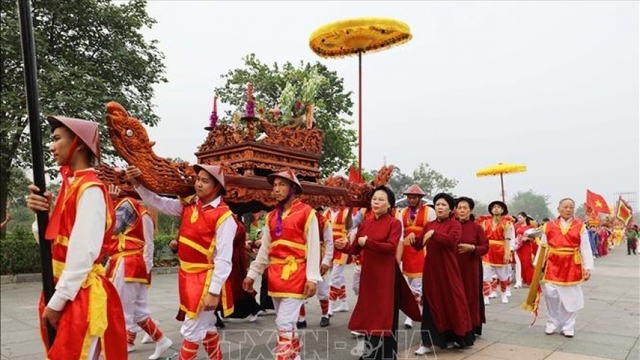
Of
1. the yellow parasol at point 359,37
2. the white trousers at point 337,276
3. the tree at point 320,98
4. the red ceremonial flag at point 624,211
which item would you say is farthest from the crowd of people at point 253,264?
the red ceremonial flag at point 624,211

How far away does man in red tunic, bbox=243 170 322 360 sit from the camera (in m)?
3.98

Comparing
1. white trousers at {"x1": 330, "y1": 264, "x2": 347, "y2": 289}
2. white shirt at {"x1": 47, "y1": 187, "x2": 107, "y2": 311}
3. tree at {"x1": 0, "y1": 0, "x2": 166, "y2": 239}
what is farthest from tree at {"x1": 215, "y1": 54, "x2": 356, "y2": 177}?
white shirt at {"x1": 47, "y1": 187, "x2": 107, "y2": 311}

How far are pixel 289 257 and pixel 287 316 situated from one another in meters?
0.51

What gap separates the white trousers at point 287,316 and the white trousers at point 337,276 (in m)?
3.33

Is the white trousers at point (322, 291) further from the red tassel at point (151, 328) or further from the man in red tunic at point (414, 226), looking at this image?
the red tassel at point (151, 328)

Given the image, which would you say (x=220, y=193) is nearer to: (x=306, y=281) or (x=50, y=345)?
(x=306, y=281)

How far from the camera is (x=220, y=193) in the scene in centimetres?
384

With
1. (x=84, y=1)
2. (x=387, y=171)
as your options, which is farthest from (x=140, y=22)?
(x=387, y=171)

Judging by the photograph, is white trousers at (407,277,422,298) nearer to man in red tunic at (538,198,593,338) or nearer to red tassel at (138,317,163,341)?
man in red tunic at (538,198,593,338)

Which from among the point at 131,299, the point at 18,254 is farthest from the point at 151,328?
the point at 18,254

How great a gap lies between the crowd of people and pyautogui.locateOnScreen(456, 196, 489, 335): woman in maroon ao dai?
15 millimetres

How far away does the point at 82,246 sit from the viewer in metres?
2.32

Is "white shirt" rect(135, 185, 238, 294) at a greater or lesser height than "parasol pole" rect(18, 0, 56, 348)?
lesser

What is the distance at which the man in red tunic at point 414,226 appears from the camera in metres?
6.43
